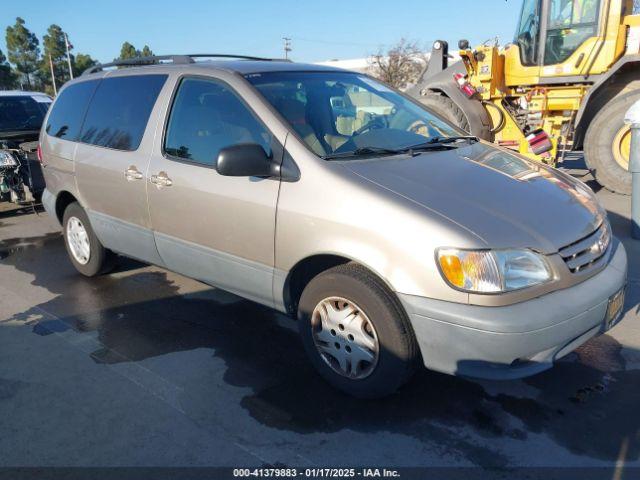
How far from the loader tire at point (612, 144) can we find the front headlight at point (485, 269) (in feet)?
20.0

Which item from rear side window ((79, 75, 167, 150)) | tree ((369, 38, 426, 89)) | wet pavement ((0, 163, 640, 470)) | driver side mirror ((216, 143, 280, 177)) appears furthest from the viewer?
tree ((369, 38, 426, 89))

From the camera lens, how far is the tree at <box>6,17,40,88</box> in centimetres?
5159

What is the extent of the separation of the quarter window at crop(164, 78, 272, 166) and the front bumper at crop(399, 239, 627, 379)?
4.66ft

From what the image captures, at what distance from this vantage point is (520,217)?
2662 millimetres

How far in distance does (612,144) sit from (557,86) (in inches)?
63.8

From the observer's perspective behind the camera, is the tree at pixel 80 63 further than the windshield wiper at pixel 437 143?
Yes

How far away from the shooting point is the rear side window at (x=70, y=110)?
4.75 m

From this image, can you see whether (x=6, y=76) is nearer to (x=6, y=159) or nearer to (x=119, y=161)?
(x=6, y=159)

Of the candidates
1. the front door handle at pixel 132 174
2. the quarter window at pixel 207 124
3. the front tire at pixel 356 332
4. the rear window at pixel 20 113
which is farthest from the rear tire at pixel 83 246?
the rear window at pixel 20 113

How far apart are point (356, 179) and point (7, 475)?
2227 millimetres

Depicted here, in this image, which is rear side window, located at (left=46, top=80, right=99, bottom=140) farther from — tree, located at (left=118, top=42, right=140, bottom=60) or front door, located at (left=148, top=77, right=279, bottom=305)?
tree, located at (left=118, top=42, right=140, bottom=60)

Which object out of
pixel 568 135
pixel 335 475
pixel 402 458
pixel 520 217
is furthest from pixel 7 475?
pixel 568 135

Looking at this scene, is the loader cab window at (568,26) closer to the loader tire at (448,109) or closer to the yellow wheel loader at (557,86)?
the yellow wheel loader at (557,86)

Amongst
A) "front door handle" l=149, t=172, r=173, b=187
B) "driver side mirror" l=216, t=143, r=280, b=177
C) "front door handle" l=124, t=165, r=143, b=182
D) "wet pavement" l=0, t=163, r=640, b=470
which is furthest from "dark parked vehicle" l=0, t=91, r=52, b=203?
"driver side mirror" l=216, t=143, r=280, b=177
